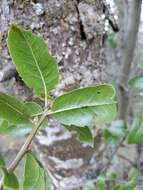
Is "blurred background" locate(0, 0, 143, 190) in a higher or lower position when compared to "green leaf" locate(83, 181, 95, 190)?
higher

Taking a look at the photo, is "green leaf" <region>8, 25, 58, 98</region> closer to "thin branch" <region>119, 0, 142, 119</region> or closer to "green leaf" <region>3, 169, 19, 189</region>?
"green leaf" <region>3, 169, 19, 189</region>

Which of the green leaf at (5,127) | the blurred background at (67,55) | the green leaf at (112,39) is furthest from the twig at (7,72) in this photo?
the green leaf at (112,39)

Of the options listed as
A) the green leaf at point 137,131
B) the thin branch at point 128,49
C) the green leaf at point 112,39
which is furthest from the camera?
the green leaf at point 112,39

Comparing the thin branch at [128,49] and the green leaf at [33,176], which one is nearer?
the green leaf at [33,176]

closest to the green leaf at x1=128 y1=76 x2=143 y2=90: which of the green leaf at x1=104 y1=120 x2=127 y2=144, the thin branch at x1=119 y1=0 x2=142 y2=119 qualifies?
the green leaf at x1=104 y1=120 x2=127 y2=144

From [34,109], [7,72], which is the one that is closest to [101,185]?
[7,72]

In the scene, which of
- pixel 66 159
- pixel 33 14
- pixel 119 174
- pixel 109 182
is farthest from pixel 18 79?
pixel 119 174

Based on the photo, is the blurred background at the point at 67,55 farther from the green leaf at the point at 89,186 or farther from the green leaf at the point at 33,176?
the green leaf at the point at 33,176

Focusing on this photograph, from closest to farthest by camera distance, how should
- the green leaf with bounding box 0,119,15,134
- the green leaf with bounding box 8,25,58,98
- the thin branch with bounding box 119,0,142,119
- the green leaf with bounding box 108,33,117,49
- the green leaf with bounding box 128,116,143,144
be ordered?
1. the green leaf with bounding box 8,25,58,98
2. the green leaf with bounding box 0,119,15,134
3. the green leaf with bounding box 128,116,143,144
4. the thin branch with bounding box 119,0,142,119
5. the green leaf with bounding box 108,33,117,49
